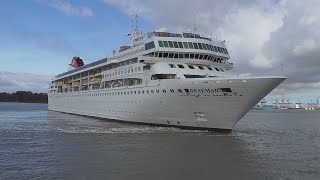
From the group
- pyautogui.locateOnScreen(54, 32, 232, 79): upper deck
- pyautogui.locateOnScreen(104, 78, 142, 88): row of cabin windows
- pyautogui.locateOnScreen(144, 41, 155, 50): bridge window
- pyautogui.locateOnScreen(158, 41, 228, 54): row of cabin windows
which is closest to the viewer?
pyautogui.locateOnScreen(54, 32, 232, 79): upper deck

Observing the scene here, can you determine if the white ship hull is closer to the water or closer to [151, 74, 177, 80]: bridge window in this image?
[151, 74, 177, 80]: bridge window

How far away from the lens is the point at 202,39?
38719mm

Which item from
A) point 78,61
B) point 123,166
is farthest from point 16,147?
point 78,61

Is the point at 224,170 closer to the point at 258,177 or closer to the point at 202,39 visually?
the point at 258,177

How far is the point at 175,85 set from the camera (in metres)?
33.8

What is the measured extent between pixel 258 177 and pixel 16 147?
15.9m

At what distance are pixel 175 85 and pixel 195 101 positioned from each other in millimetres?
2494

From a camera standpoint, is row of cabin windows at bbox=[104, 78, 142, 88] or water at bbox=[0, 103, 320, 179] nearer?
water at bbox=[0, 103, 320, 179]

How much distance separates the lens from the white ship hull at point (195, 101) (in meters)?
30.2

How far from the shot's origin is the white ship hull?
3025cm

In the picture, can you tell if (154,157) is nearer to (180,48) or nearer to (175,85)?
(175,85)

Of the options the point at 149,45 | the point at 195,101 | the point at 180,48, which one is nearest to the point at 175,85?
the point at 195,101

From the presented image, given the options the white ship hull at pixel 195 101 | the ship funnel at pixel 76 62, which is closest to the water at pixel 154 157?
the white ship hull at pixel 195 101

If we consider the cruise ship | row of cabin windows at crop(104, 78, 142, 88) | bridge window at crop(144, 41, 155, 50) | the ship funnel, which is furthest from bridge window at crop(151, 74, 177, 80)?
the ship funnel
